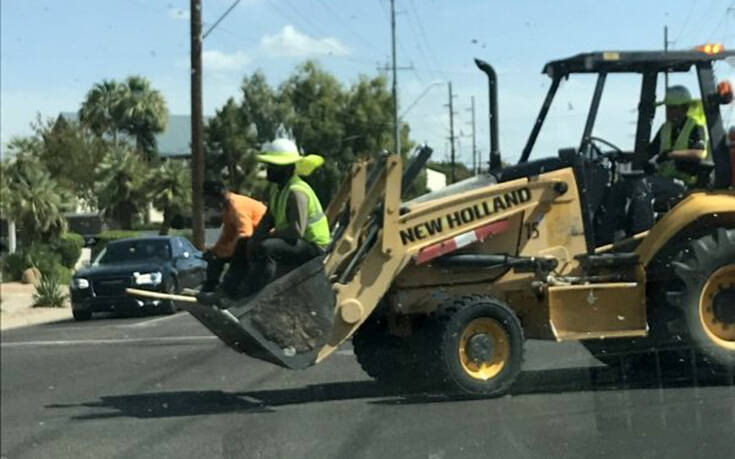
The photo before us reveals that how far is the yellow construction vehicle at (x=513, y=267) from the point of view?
805cm

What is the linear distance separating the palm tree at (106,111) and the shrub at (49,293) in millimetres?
2565

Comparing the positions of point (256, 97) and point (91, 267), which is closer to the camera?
point (91, 267)

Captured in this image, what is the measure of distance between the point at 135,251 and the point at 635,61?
701 cm

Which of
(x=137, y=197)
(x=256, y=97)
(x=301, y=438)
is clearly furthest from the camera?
(x=256, y=97)

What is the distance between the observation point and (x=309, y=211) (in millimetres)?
7859

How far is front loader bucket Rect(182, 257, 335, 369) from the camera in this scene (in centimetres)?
762

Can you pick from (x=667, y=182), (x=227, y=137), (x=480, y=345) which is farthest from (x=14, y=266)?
(x=227, y=137)

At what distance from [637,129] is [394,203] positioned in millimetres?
2724

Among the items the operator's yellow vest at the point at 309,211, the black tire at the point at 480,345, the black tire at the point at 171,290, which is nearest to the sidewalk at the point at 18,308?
the black tire at the point at 171,290

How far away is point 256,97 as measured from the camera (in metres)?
28.4

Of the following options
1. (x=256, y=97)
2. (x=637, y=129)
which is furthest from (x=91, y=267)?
(x=256, y=97)

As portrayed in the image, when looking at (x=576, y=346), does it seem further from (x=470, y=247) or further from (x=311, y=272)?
(x=311, y=272)

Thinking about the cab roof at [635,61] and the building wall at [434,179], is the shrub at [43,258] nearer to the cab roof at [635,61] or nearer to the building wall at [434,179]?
the building wall at [434,179]

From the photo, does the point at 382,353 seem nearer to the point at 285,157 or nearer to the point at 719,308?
the point at 285,157
